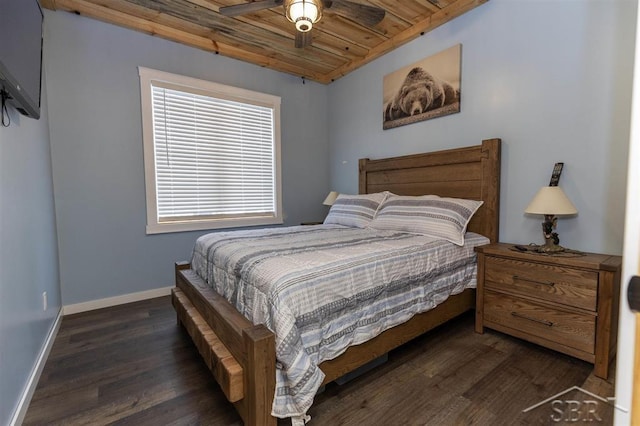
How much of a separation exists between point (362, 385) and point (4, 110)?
7.67 feet

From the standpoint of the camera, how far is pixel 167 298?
307 cm

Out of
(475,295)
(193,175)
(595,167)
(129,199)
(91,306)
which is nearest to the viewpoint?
(595,167)

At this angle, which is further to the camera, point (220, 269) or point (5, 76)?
point (220, 269)

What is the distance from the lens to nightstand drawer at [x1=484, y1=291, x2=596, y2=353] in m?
1.73

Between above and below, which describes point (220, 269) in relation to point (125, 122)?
below

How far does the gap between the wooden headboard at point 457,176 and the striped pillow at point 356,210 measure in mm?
343

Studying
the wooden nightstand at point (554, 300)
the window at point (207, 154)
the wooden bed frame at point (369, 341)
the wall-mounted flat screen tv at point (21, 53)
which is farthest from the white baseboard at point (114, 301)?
the wooden nightstand at point (554, 300)

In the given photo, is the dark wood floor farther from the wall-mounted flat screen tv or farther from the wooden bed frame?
the wall-mounted flat screen tv

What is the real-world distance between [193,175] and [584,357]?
3.63 metres

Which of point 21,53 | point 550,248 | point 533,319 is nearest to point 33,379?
point 21,53

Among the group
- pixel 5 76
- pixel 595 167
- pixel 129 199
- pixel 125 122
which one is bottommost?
pixel 129 199

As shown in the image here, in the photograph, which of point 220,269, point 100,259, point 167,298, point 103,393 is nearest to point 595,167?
point 220,269

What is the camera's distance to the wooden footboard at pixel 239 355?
1191 mm

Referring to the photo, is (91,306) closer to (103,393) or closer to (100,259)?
(100,259)
